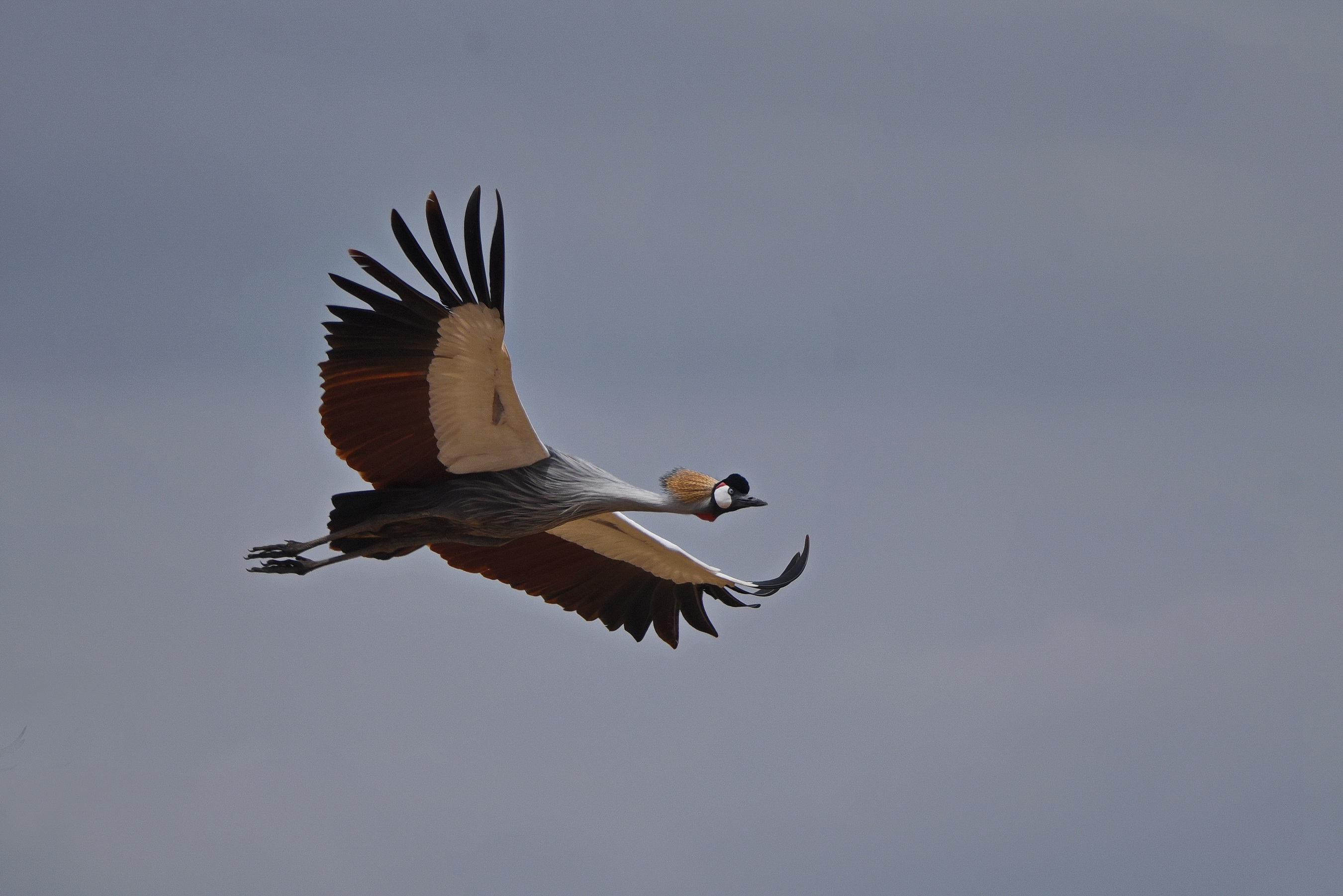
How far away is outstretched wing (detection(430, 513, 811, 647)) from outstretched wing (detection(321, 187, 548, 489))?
5.85 ft

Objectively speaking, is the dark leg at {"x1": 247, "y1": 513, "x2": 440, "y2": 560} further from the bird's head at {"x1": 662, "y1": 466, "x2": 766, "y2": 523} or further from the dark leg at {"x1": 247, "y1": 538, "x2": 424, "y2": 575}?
the bird's head at {"x1": 662, "y1": 466, "x2": 766, "y2": 523}

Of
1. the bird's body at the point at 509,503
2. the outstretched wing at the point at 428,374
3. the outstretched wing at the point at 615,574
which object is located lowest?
the outstretched wing at the point at 615,574

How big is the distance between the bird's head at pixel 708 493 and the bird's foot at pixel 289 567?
12.8ft

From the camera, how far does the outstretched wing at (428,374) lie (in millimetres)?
16734

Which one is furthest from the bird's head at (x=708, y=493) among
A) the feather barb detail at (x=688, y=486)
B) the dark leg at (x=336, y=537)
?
the dark leg at (x=336, y=537)

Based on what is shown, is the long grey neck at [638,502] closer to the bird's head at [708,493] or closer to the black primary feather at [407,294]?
the bird's head at [708,493]

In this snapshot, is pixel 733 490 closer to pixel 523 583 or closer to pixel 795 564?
pixel 795 564

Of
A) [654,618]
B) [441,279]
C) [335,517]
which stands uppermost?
[441,279]

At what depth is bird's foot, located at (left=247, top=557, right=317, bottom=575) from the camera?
17.9m

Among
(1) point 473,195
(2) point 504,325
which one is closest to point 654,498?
(2) point 504,325

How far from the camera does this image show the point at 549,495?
17906 millimetres

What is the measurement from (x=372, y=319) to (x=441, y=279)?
0.91 metres

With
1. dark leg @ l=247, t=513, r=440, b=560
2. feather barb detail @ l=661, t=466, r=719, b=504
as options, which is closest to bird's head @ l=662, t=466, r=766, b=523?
feather barb detail @ l=661, t=466, r=719, b=504

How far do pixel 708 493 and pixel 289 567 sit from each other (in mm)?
4564
